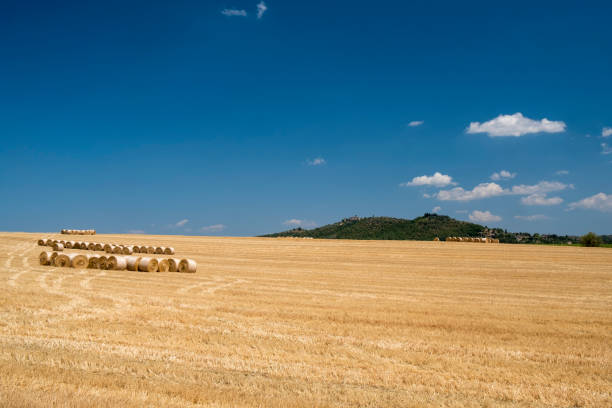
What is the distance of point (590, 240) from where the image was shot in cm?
7406

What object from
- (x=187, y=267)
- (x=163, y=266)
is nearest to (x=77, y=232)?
(x=163, y=266)

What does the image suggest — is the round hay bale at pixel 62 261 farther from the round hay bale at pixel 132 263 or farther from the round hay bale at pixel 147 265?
the round hay bale at pixel 147 265

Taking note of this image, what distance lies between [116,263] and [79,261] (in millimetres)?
2579

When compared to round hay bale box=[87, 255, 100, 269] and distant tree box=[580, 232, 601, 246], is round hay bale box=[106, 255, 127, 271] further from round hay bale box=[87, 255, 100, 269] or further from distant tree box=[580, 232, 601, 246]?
distant tree box=[580, 232, 601, 246]

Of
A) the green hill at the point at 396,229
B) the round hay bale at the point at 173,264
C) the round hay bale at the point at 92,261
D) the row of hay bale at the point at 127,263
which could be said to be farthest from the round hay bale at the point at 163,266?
the green hill at the point at 396,229

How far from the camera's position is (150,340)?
10.4 m

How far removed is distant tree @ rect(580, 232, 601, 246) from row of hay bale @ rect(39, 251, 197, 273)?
69.6 m

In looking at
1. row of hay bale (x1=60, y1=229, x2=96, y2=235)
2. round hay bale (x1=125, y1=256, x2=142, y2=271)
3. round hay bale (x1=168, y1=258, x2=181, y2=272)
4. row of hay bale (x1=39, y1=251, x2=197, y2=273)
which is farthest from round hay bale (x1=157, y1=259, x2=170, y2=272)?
row of hay bale (x1=60, y1=229, x2=96, y2=235)

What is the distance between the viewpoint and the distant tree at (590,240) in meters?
73.4

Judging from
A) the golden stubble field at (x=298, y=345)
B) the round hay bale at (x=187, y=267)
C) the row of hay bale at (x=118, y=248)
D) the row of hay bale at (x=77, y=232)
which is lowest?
the golden stubble field at (x=298, y=345)

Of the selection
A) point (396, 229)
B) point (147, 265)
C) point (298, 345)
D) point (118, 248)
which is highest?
point (396, 229)

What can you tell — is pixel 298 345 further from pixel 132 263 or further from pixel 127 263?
pixel 127 263

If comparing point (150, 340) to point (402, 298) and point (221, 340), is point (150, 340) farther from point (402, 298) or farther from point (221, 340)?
point (402, 298)

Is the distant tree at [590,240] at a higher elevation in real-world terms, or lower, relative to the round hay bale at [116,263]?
higher
